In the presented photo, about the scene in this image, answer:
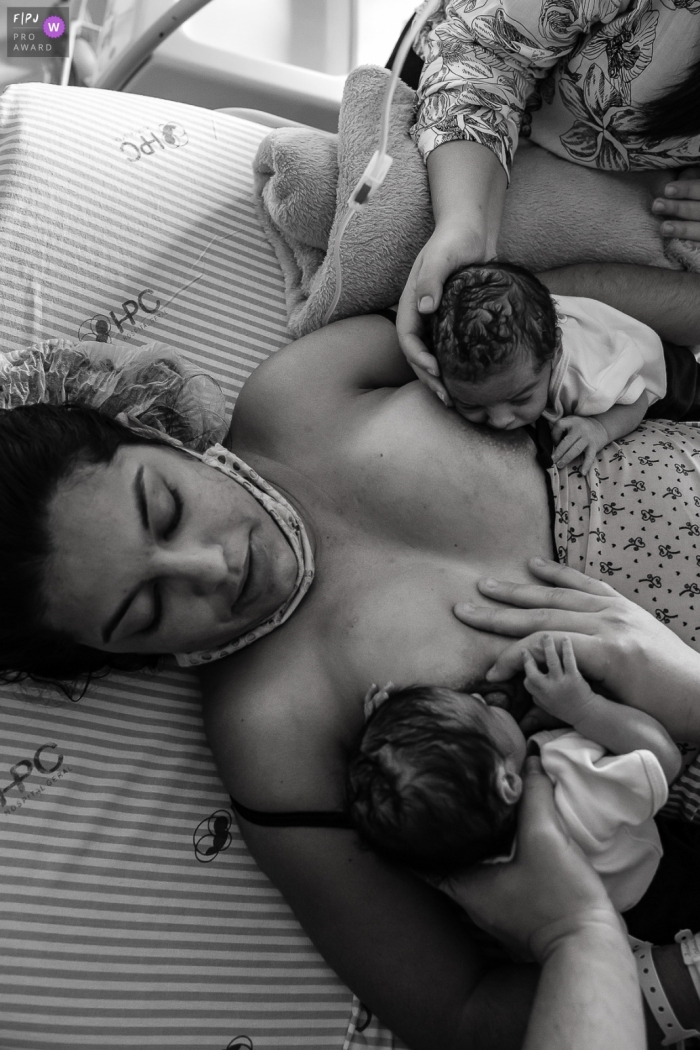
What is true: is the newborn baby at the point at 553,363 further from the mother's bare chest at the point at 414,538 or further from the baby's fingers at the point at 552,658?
the baby's fingers at the point at 552,658

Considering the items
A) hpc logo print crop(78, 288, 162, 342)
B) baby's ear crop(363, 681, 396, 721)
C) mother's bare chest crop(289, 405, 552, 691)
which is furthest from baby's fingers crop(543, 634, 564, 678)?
hpc logo print crop(78, 288, 162, 342)

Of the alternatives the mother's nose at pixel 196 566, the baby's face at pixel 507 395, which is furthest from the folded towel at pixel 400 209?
the mother's nose at pixel 196 566

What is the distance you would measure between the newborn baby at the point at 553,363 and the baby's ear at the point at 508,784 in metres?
0.58

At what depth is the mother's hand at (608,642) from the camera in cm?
137

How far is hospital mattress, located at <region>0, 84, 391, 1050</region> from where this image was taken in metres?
1.47

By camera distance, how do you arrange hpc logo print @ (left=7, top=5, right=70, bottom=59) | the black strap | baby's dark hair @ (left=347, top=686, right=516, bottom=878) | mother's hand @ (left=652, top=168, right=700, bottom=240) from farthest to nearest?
hpc logo print @ (left=7, top=5, right=70, bottom=59)
mother's hand @ (left=652, top=168, right=700, bottom=240)
the black strap
baby's dark hair @ (left=347, top=686, right=516, bottom=878)

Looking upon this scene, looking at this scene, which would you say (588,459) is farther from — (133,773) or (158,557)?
(133,773)

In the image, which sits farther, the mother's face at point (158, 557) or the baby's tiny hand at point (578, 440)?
the baby's tiny hand at point (578, 440)

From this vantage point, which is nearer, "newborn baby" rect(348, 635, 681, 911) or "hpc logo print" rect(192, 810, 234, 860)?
"newborn baby" rect(348, 635, 681, 911)

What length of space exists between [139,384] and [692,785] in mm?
1222

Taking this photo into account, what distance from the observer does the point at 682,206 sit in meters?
1.75

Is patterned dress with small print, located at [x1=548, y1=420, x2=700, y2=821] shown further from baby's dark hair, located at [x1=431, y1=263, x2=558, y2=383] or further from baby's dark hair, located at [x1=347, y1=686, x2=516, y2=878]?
baby's dark hair, located at [x1=347, y1=686, x2=516, y2=878]

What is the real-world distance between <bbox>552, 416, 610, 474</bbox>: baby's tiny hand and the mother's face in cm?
54

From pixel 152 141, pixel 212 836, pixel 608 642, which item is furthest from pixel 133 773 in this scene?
pixel 152 141
